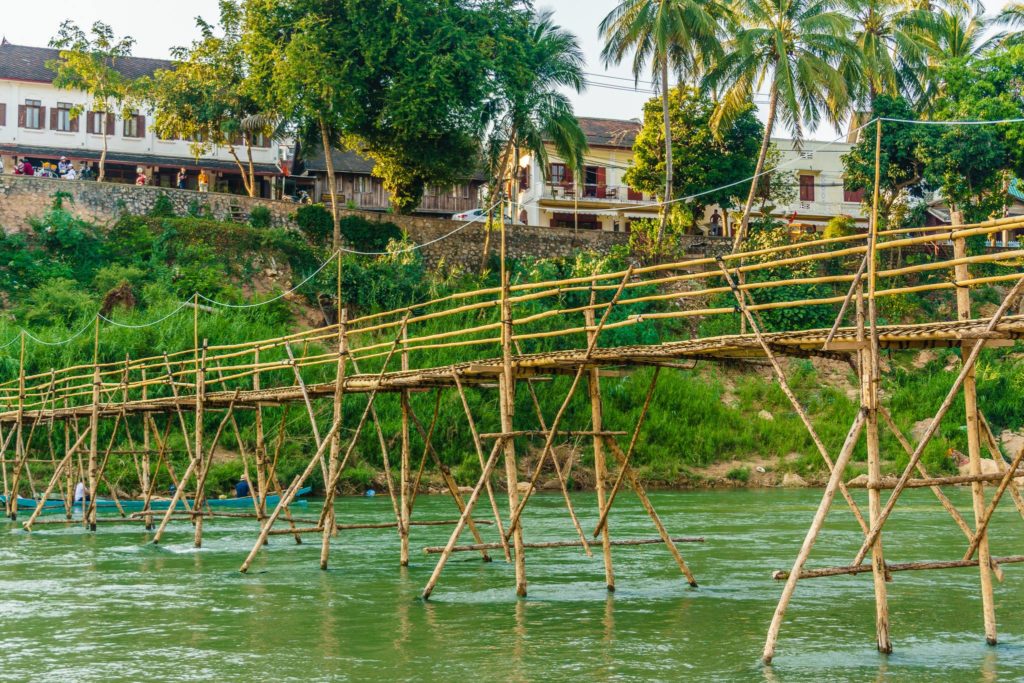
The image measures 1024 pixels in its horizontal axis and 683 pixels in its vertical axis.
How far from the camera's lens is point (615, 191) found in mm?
52375

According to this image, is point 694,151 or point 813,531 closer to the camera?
point 813,531

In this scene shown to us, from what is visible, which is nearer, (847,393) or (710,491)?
(710,491)

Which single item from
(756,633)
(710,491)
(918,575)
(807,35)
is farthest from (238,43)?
(756,633)

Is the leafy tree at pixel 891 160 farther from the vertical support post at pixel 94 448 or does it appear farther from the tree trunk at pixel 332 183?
the vertical support post at pixel 94 448

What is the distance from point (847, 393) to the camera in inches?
1539

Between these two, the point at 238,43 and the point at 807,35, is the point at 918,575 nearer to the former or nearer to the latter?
the point at 807,35

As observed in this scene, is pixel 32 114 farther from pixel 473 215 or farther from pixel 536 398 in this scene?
pixel 536 398

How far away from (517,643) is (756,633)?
246 cm

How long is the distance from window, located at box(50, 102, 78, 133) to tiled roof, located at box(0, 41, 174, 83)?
1.11 m

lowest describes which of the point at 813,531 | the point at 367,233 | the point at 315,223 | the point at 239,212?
the point at 813,531

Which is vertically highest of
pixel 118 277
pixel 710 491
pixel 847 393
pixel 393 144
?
pixel 393 144

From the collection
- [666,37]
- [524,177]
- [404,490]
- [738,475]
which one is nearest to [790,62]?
[666,37]

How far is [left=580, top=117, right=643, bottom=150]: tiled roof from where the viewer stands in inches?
2109

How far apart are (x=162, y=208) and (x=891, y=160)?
23.2 meters
